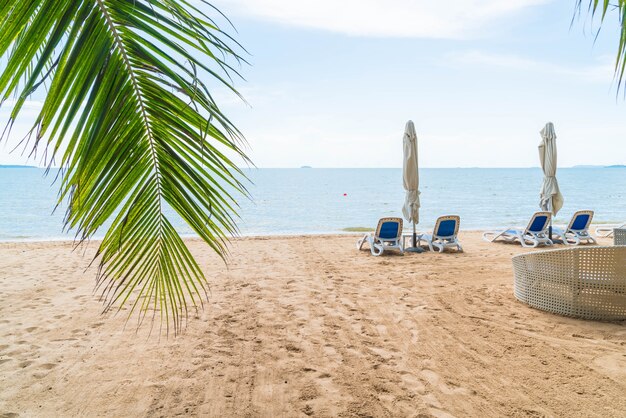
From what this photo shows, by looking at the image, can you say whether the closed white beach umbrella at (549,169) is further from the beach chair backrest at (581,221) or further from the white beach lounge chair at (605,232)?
the white beach lounge chair at (605,232)

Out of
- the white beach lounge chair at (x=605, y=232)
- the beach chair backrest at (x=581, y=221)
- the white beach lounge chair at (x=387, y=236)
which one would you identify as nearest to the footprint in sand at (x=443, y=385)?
the white beach lounge chair at (x=387, y=236)

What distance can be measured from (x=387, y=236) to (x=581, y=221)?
5061mm

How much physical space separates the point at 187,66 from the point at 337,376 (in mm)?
2908

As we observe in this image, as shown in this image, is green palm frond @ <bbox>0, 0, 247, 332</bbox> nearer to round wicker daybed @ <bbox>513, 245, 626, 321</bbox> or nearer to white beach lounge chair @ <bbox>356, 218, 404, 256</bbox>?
round wicker daybed @ <bbox>513, 245, 626, 321</bbox>

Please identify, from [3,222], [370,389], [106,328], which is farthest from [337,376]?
[3,222]

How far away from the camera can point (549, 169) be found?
1017 cm

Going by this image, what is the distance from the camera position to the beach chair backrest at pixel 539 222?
10070 millimetres

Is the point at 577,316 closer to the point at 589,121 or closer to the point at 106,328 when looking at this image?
the point at 106,328

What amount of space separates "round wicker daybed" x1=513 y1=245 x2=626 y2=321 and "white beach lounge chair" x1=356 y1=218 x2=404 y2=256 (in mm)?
4405

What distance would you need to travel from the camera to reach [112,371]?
3.64 metres

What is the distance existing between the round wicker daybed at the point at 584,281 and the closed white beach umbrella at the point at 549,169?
6.16 m

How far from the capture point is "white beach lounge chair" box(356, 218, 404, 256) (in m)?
9.30

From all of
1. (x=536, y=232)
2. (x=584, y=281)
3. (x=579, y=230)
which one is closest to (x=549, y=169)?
(x=536, y=232)

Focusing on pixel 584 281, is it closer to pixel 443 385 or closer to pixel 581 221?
pixel 443 385
